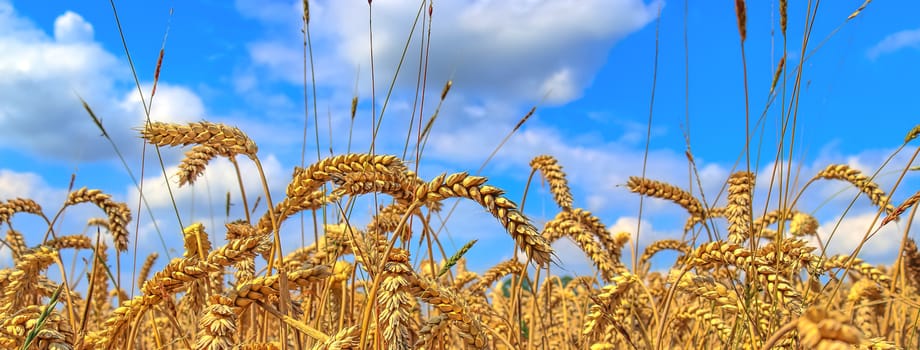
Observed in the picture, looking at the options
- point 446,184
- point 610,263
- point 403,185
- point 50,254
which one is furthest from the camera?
point 610,263

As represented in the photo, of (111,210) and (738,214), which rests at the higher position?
(111,210)

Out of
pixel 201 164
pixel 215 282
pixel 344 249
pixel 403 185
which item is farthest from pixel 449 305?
pixel 215 282

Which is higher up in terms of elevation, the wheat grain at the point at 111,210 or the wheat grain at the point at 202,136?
the wheat grain at the point at 111,210

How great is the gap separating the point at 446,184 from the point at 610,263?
1.62 meters

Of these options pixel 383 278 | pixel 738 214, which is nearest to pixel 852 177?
pixel 738 214

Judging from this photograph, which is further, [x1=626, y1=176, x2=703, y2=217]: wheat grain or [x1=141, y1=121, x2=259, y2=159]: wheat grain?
[x1=626, y1=176, x2=703, y2=217]: wheat grain

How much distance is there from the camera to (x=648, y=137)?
3037 millimetres

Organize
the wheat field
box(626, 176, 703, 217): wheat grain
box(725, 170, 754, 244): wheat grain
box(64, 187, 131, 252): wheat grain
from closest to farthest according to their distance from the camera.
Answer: the wheat field → box(725, 170, 754, 244): wheat grain → box(64, 187, 131, 252): wheat grain → box(626, 176, 703, 217): wheat grain

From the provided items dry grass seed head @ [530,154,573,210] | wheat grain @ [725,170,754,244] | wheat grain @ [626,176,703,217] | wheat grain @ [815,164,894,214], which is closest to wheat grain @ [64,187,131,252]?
dry grass seed head @ [530,154,573,210]

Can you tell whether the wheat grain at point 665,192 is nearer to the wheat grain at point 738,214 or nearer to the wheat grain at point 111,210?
the wheat grain at point 738,214

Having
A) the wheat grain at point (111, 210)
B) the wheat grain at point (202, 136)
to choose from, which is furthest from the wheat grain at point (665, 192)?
the wheat grain at point (111, 210)

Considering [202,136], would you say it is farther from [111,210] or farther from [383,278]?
[111,210]

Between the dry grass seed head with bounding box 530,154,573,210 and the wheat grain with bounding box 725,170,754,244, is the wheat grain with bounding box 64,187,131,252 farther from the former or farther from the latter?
the wheat grain with bounding box 725,170,754,244

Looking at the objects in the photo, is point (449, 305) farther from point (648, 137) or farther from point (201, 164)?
point (648, 137)
